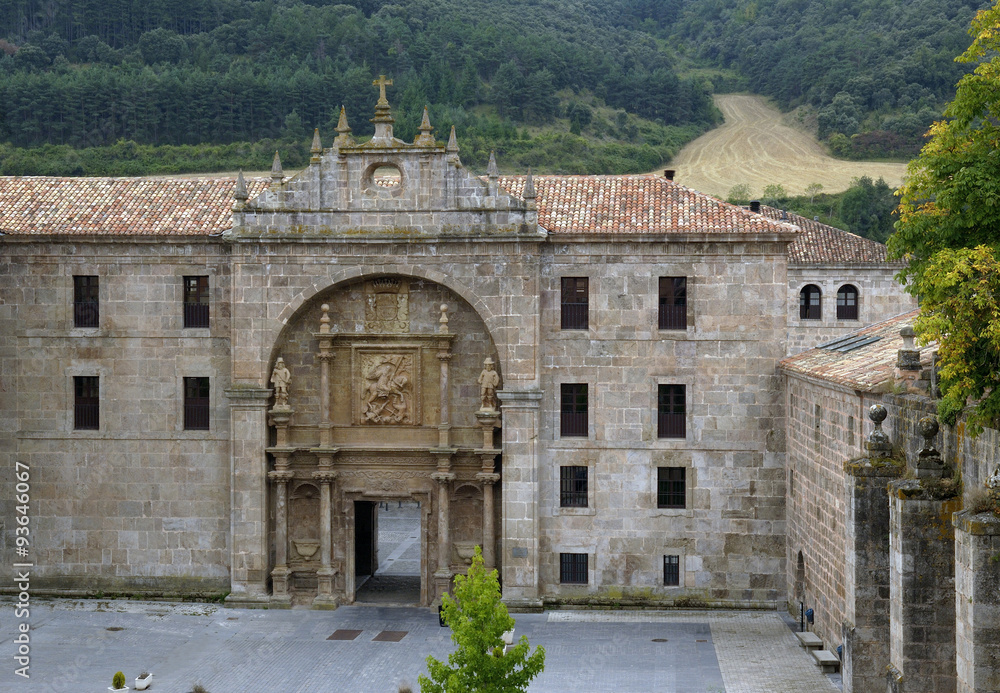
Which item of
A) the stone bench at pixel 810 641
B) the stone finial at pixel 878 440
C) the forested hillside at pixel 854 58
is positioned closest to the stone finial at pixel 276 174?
the stone bench at pixel 810 641

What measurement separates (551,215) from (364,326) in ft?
20.1

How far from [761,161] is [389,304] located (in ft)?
234

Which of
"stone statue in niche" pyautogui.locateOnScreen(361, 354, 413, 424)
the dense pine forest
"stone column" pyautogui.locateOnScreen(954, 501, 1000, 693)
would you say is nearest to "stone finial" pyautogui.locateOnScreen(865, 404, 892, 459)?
"stone column" pyautogui.locateOnScreen(954, 501, 1000, 693)

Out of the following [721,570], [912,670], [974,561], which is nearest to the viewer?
[974,561]

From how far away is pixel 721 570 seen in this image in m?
33.1

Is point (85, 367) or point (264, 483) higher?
point (85, 367)

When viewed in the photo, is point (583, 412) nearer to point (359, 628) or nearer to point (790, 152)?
point (359, 628)

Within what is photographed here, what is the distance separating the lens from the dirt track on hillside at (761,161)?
90.4 m

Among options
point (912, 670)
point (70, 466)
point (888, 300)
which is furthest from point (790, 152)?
point (912, 670)

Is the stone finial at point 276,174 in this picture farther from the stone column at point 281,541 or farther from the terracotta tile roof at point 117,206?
the stone column at point 281,541

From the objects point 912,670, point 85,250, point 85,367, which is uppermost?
point 85,250

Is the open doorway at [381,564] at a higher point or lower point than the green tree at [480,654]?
lower

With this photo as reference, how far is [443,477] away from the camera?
33.5 meters

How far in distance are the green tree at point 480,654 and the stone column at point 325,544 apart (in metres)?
13.1
